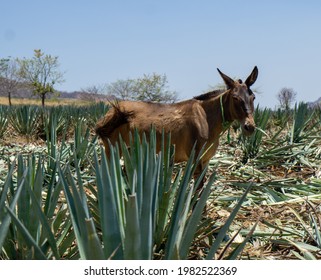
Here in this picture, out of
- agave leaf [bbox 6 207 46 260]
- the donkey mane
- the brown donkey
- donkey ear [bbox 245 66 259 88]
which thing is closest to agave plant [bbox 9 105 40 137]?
the brown donkey

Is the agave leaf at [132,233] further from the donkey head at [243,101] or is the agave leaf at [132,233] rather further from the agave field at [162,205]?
the donkey head at [243,101]

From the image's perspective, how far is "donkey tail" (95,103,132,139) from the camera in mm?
6359

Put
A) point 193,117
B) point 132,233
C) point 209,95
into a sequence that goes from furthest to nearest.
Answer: point 209,95, point 193,117, point 132,233

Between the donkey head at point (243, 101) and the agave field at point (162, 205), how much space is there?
722mm

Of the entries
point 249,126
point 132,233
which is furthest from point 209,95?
point 132,233

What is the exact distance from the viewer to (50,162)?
6.27 metres

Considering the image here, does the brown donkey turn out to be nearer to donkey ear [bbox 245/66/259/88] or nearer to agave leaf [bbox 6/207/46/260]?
donkey ear [bbox 245/66/259/88]

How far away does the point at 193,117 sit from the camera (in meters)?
6.03

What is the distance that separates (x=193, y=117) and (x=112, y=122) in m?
1.15

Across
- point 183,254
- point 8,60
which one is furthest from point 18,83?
point 183,254

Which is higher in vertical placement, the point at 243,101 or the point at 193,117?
the point at 243,101

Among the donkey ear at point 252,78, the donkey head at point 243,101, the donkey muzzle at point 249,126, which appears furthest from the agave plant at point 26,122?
the donkey muzzle at point 249,126

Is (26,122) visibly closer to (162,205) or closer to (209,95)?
(209,95)
